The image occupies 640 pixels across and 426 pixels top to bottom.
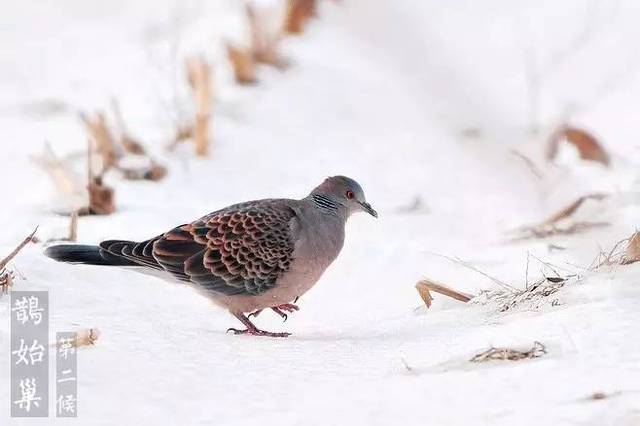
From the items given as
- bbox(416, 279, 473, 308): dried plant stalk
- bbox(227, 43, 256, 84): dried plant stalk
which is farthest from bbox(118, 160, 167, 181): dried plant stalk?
bbox(416, 279, 473, 308): dried plant stalk

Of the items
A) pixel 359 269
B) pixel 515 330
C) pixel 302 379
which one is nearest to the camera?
pixel 302 379

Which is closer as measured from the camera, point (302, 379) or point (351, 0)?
point (302, 379)

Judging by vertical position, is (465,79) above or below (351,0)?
below

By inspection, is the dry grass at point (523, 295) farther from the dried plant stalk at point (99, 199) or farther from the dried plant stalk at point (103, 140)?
the dried plant stalk at point (103, 140)

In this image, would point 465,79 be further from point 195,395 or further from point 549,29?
point 195,395

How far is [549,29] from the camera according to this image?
29.0 ft

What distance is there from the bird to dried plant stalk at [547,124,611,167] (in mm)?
2943

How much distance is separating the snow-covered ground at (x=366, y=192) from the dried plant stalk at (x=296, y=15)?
160 millimetres

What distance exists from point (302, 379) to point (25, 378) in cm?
75

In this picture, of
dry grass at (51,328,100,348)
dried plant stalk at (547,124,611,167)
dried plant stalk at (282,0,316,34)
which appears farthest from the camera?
dried plant stalk at (282,0,316,34)

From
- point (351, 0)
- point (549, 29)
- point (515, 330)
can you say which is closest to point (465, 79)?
point (549, 29)

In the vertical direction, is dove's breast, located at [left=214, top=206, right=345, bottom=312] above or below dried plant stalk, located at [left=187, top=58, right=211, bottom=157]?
below

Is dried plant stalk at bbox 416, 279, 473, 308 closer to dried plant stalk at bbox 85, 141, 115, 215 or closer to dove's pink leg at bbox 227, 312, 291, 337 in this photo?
dove's pink leg at bbox 227, 312, 291, 337

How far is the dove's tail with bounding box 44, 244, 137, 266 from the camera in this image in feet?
12.9
